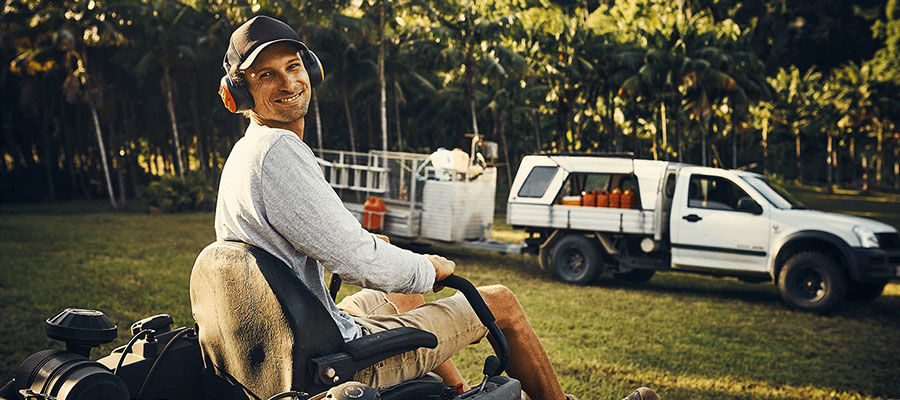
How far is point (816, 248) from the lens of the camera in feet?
30.3

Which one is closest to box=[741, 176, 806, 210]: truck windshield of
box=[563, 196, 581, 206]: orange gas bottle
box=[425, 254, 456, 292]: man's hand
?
box=[563, 196, 581, 206]: orange gas bottle

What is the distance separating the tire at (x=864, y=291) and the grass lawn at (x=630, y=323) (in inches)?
A: 6.2

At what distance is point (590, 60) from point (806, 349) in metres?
26.3

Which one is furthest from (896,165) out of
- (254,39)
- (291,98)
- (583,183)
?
(254,39)

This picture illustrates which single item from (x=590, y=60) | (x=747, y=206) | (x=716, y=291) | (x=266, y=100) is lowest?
(x=716, y=291)

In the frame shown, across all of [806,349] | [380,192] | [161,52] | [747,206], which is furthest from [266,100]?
[161,52]

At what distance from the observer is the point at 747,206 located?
952cm

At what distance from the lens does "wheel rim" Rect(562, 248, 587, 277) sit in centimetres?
1081

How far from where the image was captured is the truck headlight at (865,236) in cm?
877

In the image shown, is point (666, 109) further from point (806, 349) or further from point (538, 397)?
point (538, 397)

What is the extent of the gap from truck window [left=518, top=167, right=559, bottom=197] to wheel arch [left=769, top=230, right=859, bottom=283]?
11.0 feet

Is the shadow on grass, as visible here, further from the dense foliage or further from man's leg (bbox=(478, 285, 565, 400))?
man's leg (bbox=(478, 285, 565, 400))

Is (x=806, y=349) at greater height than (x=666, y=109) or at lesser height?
lesser

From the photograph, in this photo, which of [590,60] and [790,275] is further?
[590,60]
